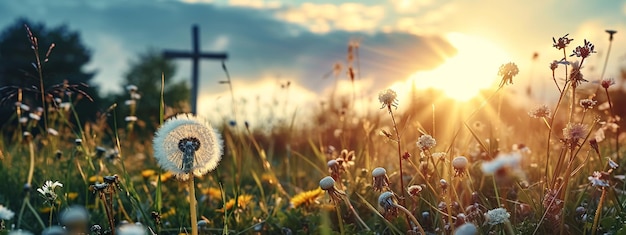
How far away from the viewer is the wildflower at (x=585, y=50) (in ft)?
6.41

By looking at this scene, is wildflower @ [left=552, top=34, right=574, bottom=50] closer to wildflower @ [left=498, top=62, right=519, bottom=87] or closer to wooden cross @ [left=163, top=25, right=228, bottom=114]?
wildflower @ [left=498, top=62, right=519, bottom=87]

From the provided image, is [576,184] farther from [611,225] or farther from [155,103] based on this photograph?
[155,103]

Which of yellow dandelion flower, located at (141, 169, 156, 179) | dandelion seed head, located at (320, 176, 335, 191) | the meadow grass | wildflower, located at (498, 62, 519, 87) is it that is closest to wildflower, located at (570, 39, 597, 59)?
the meadow grass

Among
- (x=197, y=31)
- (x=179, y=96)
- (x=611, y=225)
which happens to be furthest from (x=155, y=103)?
(x=611, y=225)

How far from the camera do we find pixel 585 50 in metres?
1.96

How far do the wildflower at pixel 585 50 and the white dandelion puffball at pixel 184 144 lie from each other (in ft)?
3.66

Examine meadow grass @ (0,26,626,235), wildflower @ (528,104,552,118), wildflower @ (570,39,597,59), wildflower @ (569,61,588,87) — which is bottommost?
meadow grass @ (0,26,626,235)

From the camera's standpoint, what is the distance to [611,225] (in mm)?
2133

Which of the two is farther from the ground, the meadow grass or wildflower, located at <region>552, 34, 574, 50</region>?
wildflower, located at <region>552, 34, 574, 50</region>

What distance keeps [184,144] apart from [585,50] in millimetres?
1210

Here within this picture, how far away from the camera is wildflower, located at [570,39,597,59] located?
195cm

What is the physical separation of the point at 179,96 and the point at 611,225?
4657 cm

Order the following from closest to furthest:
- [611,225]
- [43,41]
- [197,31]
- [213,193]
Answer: [611,225] < [213,193] < [197,31] < [43,41]

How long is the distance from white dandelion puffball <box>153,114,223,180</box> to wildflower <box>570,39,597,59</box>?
111 centimetres
